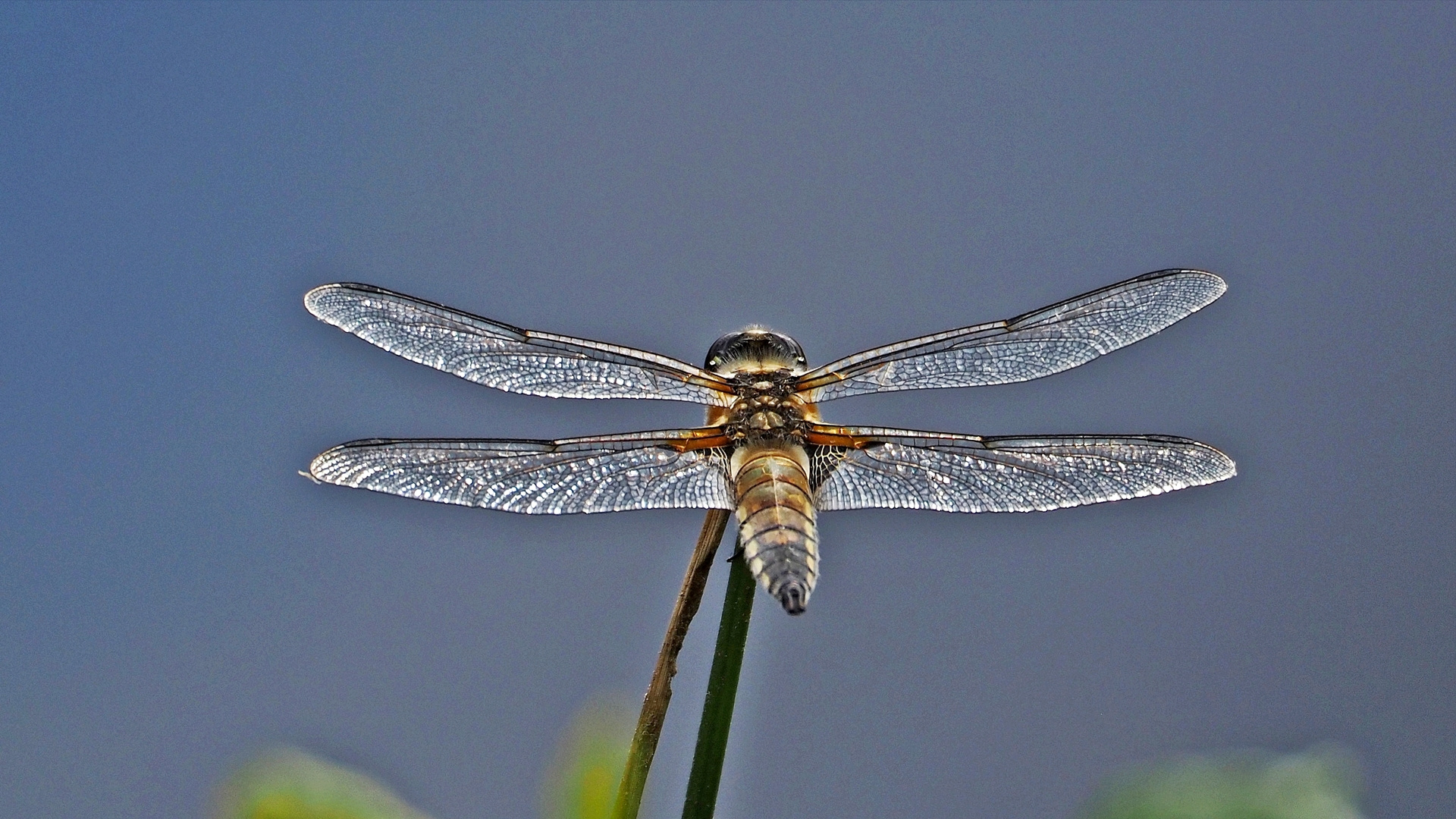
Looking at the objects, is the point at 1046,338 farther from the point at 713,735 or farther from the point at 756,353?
the point at 713,735

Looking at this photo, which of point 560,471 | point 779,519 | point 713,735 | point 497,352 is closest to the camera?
point 713,735

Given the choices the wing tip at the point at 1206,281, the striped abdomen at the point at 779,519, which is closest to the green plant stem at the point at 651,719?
the striped abdomen at the point at 779,519

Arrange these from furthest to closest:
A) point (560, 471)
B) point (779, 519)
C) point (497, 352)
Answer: point (497, 352)
point (560, 471)
point (779, 519)

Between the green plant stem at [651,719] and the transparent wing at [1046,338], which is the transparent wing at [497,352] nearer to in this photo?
the transparent wing at [1046,338]

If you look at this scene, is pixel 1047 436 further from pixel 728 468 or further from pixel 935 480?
pixel 728 468

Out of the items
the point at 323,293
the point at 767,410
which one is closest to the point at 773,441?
the point at 767,410

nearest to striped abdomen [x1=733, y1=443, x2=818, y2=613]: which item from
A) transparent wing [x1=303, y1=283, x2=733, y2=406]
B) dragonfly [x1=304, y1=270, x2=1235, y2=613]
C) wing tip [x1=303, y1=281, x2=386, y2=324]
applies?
dragonfly [x1=304, y1=270, x2=1235, y2=613]

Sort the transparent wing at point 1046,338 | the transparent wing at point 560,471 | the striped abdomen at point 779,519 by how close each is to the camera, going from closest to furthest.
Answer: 1. the striped abdomen at point 779,519
2. the transparent wing at point 560,471
3. the transparent wing at point 1046,338
